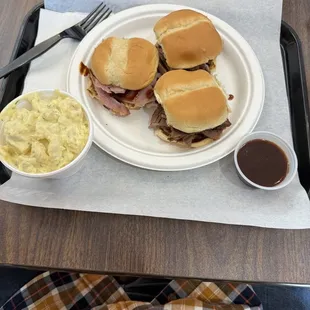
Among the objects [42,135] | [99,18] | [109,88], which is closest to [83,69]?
[109,88]

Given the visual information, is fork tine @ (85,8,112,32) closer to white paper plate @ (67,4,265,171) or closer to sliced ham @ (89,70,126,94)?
white paper plate @ (67,4,265,171)

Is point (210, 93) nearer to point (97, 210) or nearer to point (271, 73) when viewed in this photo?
point (271, 73)

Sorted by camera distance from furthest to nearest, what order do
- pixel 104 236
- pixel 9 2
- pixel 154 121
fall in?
1. pixel 9 2
2. pixel 154 121
3. pixel 104 236

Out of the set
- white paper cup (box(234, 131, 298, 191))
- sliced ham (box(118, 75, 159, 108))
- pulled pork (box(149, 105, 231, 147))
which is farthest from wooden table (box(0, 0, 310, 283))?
sliced ham (box(118, 75, 159, 108))

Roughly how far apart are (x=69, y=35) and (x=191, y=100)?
1.65 feet

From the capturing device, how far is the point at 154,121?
106 centimetres

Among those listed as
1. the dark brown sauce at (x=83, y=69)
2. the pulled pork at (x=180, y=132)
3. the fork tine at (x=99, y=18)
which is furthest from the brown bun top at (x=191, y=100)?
the fork tine at (x=99, y=18)

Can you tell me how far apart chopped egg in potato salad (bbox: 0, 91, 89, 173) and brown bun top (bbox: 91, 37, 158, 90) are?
0.18 m

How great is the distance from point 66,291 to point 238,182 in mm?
706

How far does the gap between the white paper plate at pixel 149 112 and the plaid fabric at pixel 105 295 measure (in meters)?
0.46

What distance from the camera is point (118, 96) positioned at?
1096 mm

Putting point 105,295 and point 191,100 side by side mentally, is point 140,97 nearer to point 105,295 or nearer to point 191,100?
point 191,100

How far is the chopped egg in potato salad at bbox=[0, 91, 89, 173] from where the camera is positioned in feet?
2.77

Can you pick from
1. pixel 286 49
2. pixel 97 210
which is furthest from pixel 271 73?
pixel 97 210
